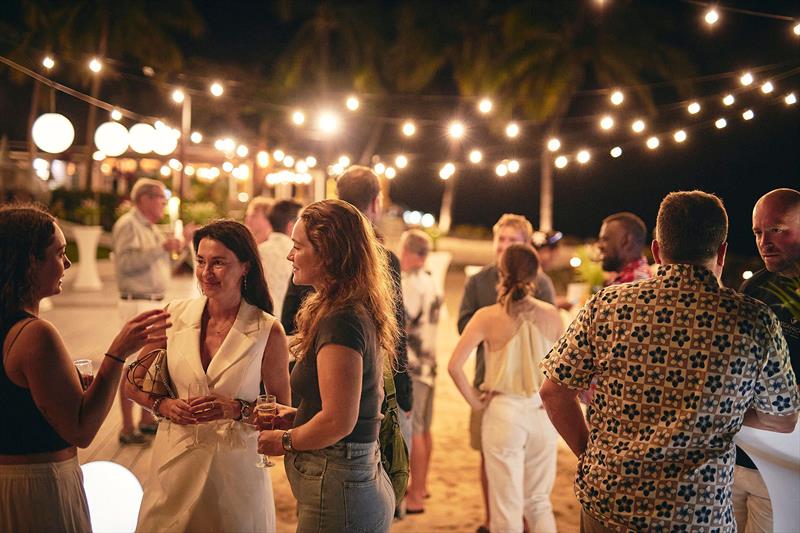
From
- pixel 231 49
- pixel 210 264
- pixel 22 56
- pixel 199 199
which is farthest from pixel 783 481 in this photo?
pixel 231 49

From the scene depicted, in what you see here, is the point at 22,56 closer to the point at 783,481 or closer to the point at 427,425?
the point at 427,425

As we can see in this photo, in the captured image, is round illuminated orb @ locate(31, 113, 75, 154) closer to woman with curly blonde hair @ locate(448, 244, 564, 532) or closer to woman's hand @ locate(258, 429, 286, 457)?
woman with curly blonde hair @ locate(448, 244, 564, 532)

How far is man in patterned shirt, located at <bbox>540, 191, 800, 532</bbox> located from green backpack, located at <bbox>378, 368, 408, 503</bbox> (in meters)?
0.67

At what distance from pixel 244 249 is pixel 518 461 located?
2.03 meters

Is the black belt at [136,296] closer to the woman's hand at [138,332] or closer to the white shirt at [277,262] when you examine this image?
the white shirt at [277,262]

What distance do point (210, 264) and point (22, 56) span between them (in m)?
32.8

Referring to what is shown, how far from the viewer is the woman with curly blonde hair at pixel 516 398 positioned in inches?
157

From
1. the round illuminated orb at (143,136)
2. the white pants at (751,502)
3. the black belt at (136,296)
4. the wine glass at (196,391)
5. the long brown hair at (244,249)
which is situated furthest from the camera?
the round illuminated orb at (143,136)

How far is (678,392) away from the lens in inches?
82.9

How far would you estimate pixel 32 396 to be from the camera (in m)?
2.25

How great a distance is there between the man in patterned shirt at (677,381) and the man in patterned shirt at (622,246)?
90.2 inches

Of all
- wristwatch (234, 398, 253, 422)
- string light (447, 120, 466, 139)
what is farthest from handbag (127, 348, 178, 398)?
string light (447, 120, 466, 139)

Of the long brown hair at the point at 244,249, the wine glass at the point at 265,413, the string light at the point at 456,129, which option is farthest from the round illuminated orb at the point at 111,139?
the wine glass at the point at 265,413

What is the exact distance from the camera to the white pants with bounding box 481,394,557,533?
3.97 m
